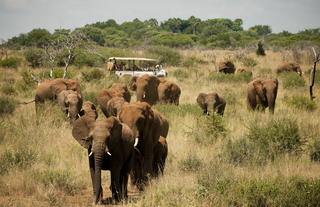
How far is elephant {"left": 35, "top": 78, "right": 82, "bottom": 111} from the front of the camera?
15.1 meters

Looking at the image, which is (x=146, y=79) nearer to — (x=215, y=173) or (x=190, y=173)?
(x=190, y=173)

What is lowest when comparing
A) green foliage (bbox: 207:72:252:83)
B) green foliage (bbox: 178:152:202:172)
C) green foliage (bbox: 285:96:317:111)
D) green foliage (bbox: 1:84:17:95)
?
green foliage (bbox: 178:152:202:172)

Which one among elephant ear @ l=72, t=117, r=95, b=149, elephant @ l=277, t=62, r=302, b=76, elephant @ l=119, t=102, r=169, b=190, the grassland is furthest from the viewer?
elephant @ l=277, t=62, r=302, b=76

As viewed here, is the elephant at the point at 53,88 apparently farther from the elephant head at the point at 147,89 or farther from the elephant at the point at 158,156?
the elephant at the point at 158,156

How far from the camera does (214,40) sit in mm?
76312

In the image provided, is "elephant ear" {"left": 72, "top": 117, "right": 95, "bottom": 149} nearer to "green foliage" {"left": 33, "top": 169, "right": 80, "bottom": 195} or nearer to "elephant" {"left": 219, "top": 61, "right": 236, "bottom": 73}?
"green foliage" {"left": 33, "top": 169, "right": 80, "bottom": 195}

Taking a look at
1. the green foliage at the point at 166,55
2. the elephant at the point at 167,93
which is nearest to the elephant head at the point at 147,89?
the elephant at the point at 167,93

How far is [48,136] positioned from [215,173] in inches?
214

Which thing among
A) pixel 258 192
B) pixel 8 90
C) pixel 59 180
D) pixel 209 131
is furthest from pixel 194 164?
pixel 8 90

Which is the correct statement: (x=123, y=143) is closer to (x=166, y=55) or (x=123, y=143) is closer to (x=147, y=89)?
(x=147, y=89)

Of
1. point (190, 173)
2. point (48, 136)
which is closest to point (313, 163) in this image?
point (190, 173)

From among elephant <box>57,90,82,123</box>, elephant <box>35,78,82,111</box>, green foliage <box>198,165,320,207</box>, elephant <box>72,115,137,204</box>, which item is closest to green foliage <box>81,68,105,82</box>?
elephant <box>35,78,82,111</box>

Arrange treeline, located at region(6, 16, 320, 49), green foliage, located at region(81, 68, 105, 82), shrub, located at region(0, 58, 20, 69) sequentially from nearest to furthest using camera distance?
green foliage, located at region(81, 68, 105, 82)
shrub, located at region(0, 58, 20, 69)
treeline, located at region(6, 16, 320, 49)

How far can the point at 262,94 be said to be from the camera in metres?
16.1
